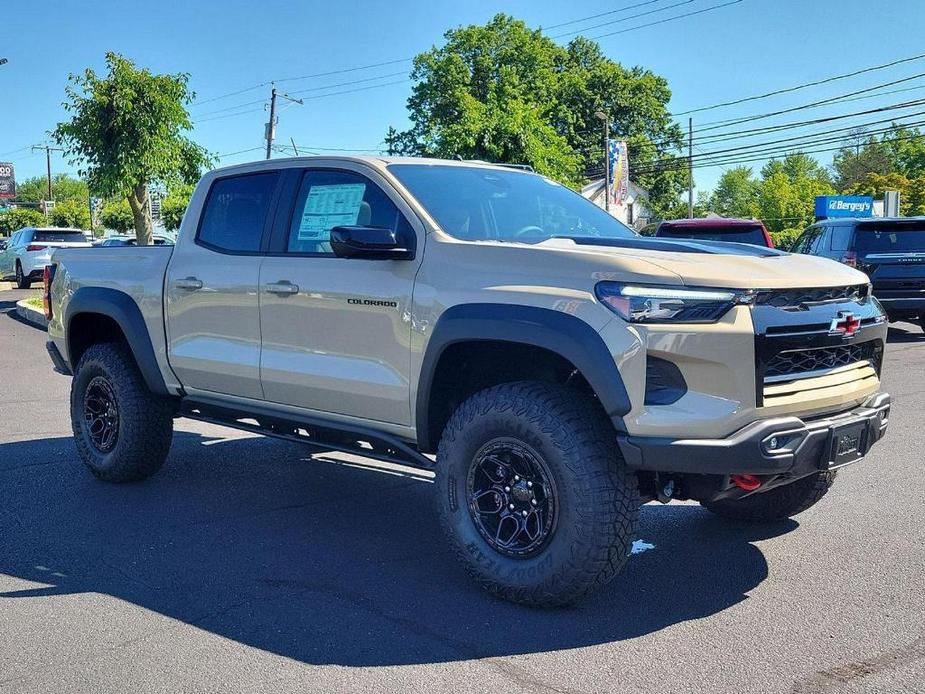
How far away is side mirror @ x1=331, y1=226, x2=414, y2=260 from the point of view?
14.2 feet

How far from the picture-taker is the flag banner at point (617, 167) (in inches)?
1719

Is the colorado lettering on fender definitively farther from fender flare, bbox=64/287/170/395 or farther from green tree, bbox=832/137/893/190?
green tree, bbox=832/137/893/190

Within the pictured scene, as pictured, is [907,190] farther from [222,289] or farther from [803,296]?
[803,296]

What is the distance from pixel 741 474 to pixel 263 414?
272cm

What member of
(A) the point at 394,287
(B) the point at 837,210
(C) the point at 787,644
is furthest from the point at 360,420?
(B) the point at 837,210

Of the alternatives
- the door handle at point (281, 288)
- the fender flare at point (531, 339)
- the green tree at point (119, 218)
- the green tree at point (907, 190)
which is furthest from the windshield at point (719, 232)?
the green tree at point (119, 218)

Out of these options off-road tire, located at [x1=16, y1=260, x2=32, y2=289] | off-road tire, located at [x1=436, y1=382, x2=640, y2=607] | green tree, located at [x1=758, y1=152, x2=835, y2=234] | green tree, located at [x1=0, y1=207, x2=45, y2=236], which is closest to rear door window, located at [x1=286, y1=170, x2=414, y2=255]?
off-road tire, located at [x1=436, y1=382, x2=640, y2=607]

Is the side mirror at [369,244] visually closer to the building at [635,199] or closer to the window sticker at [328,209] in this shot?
the window sticker at [328,209]

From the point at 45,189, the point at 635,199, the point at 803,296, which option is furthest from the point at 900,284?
the point at 45,189

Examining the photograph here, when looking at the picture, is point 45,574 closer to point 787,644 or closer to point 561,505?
point 561,505

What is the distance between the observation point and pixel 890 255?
13.3 meters

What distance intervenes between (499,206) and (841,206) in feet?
160

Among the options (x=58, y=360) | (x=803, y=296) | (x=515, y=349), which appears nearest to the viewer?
(x=803, y=296)

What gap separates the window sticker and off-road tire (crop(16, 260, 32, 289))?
23.5 metres
